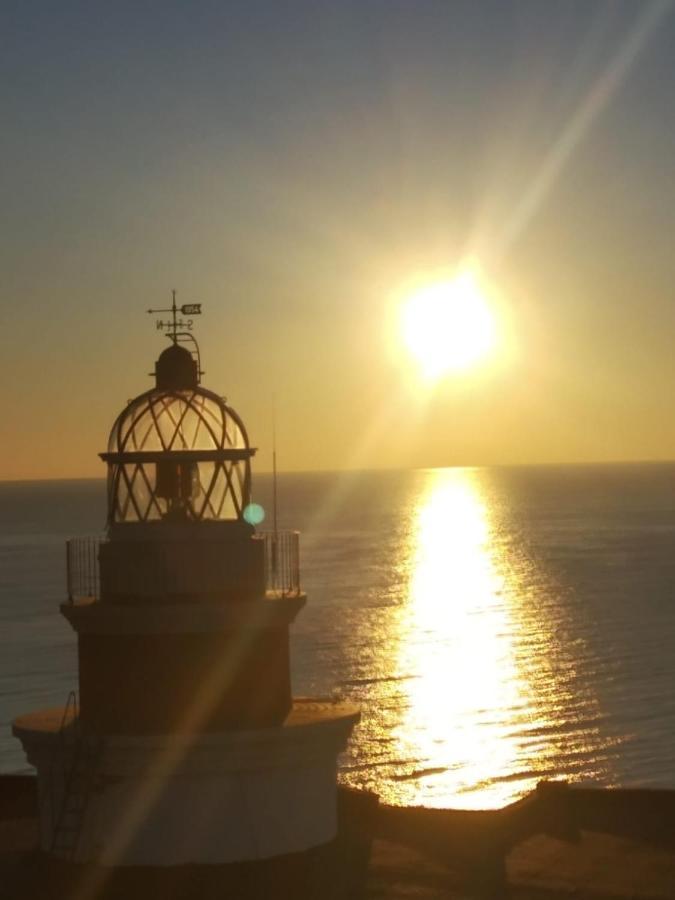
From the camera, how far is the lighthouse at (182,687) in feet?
42.7

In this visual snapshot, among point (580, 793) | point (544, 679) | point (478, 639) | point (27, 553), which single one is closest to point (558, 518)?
point (27, 553)

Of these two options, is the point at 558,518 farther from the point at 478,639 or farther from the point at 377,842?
the point at 377,842

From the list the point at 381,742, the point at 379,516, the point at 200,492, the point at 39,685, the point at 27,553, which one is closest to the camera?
the point at 200,492

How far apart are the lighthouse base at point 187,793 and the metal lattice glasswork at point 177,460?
2023 mm

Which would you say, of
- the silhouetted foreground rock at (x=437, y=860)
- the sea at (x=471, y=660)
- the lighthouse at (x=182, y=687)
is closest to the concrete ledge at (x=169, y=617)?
the lighthouse at (x=182, y=687)

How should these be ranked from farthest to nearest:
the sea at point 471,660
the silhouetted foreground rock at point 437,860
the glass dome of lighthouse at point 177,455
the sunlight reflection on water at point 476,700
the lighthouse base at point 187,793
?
1. the sea at point 471,660
2. the sunlight reflection on water at point 476,700
3. the glass dome of lighthouse at point 177,455
4. the silhouetted foreground rock at point 437,860
5. the lighthouse base at point 187,793

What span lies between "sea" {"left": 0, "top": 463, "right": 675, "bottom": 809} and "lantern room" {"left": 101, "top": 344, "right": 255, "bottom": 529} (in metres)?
23.1

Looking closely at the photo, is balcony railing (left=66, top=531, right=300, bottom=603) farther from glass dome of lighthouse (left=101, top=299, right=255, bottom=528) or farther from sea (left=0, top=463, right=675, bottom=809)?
sea (left=0, top=463, right=675, bottom=809)

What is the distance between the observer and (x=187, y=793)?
42.5 feet

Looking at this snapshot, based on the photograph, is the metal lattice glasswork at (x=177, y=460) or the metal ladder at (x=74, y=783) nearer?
the metal ladder at (x=74, y=783)

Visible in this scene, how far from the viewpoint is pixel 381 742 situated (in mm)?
42344

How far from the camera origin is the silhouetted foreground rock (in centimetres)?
1305

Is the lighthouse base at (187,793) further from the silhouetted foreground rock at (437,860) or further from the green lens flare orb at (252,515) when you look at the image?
the green lens flare orb at (252,515)

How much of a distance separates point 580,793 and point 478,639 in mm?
52362
